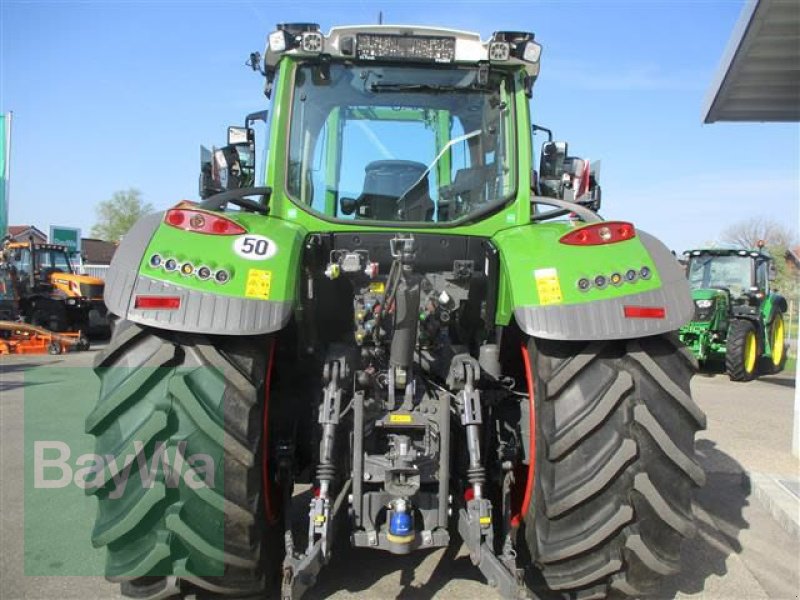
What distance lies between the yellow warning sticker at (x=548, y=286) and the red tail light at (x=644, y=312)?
268mm

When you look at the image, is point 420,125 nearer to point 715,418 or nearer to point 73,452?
point 73,452

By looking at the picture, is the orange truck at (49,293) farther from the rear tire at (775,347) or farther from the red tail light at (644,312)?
the red tail light at (644,312)

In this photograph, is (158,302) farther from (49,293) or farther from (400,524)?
(49,293)

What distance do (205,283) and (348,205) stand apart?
116 cm

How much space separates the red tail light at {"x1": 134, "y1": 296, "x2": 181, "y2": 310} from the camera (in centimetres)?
256

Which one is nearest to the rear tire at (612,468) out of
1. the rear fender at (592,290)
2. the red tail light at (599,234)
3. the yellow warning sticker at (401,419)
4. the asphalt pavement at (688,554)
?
the rear fender at (592,290)

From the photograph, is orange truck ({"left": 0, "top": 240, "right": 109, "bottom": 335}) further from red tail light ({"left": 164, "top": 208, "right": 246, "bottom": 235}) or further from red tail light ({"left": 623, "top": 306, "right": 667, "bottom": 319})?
red tail light ({"left": 623, "top": 306, "right": 667, "bottom": 319})

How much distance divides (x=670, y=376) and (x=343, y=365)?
4.57ft

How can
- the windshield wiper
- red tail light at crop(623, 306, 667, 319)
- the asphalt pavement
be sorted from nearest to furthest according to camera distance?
red tail light at crop(623, 306, 667, 319) → the asphalt pavement → the windshield wiper

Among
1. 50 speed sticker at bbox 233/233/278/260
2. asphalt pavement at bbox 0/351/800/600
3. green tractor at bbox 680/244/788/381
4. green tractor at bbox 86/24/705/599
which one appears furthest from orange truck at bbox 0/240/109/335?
50 speed sticker at bbox 233/233/278/260

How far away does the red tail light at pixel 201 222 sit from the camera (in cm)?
279

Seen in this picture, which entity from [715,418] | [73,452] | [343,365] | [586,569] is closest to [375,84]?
[343,365]

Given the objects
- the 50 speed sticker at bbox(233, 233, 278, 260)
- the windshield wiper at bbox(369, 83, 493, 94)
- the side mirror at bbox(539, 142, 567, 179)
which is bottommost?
the 50 speed sticker at bbox(233, 233, 278, 260)

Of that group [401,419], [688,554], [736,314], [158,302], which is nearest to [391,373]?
[401,419]
